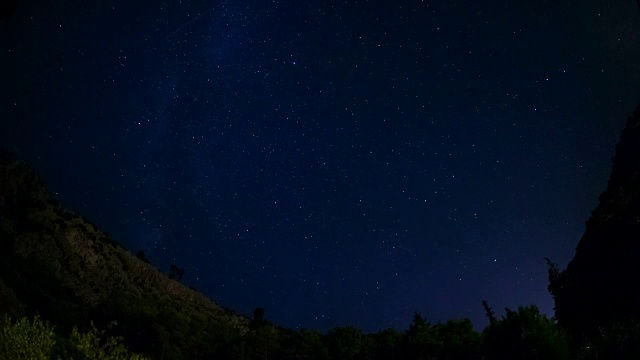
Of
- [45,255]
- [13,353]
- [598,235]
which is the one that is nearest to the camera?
[13,353]

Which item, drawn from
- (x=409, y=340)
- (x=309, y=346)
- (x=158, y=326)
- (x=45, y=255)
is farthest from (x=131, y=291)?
(x=409, y=340)

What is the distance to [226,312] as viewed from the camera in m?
102

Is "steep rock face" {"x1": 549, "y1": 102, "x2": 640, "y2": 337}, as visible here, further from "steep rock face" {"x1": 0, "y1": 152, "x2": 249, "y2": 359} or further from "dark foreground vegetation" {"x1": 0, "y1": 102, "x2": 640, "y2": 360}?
"steep rock face" {"x1": 0, "y1": 152, "x2": 249, "y2": 359}

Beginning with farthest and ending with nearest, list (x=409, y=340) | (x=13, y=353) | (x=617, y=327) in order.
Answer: (x=409, y=340)
(x=617, y=327)
(x=13, y=353)

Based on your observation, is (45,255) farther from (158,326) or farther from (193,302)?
(193,302)

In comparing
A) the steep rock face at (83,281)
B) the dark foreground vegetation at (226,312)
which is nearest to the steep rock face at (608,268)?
the dark foreground vegetation at (226,312)

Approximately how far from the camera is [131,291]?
78188 millimetres

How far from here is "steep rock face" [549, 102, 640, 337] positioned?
46125 millimetres

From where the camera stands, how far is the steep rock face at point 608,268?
46.1 meters

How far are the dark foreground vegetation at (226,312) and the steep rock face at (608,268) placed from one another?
15 centimetres

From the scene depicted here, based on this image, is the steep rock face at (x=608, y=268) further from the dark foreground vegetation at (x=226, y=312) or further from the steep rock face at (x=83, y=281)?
the steep rock face at (x=83, y=281)

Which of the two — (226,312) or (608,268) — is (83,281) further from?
(608,268)

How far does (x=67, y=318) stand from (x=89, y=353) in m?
46.2

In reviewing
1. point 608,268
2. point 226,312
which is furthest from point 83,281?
point 608,268
